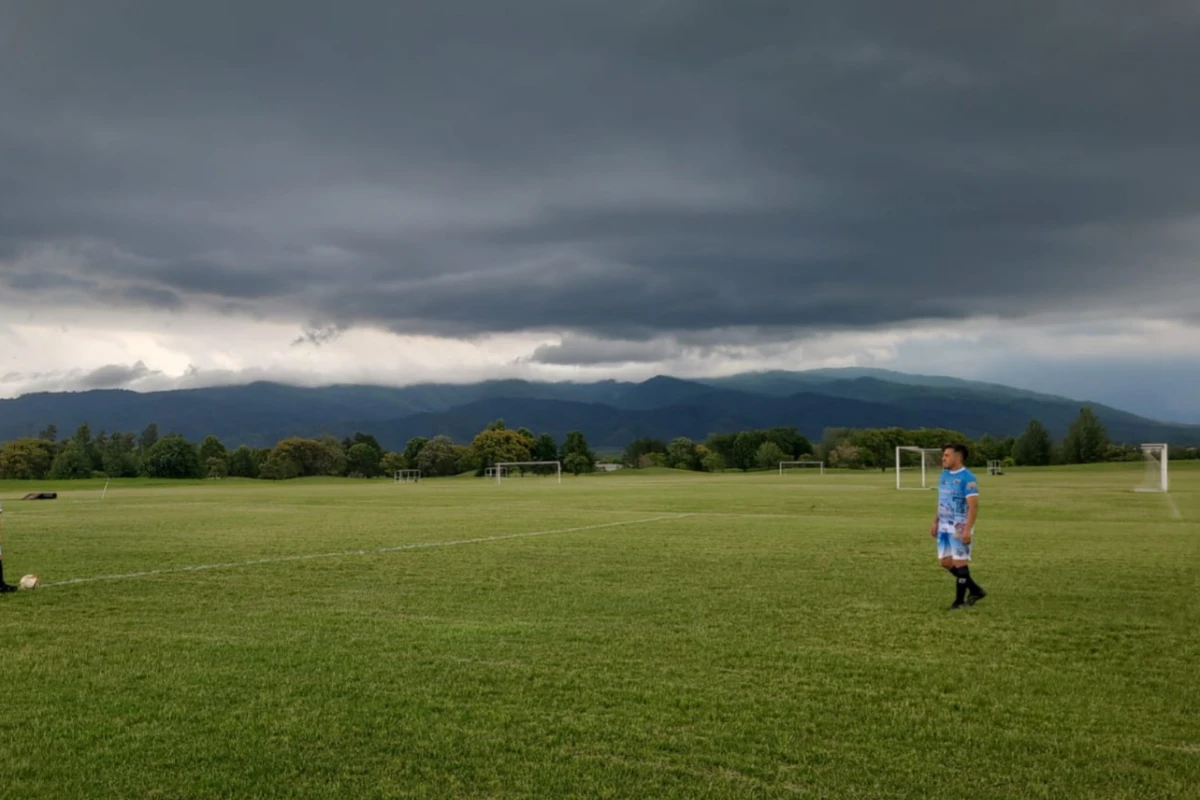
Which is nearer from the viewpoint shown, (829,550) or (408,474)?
(829,550)

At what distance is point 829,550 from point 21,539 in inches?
839

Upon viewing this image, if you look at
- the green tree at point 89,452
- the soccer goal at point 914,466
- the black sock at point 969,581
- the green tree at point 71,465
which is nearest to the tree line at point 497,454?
the green tree at point 71,465

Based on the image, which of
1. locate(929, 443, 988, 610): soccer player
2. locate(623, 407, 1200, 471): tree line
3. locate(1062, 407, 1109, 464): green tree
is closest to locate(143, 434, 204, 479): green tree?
locate(623, 407, 1200, 471): tree line

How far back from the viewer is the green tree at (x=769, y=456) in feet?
524

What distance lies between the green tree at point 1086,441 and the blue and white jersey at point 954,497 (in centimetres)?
14913

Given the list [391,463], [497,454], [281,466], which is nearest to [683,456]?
[497,454]

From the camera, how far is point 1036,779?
6.23m

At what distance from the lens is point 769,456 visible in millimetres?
161500

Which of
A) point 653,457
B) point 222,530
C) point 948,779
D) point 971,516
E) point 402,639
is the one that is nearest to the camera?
point 948,779

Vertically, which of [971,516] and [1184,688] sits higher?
[971,516]

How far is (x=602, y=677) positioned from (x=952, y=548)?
6278 mm

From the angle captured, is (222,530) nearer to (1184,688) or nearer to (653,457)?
(1184,688)

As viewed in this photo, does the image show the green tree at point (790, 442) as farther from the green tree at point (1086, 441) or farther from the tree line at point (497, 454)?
the green tree at point (1086, 441)

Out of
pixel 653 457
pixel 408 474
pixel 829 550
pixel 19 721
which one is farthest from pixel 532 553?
pixel 653 457
